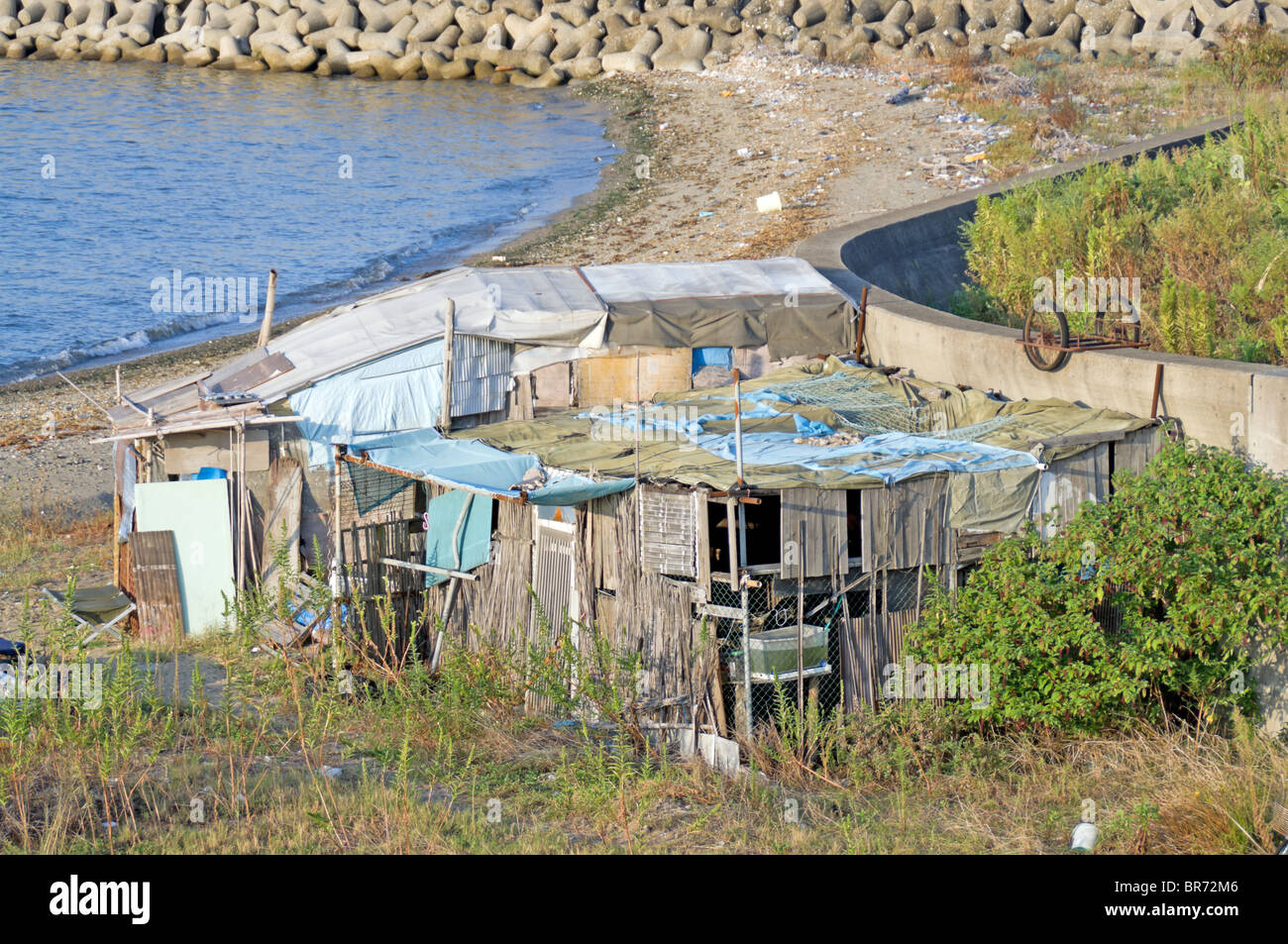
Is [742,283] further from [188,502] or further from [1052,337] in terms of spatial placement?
[188,502]

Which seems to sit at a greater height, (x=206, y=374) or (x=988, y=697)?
(x=206, y=374)

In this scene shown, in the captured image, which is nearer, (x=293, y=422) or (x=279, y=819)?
(x=279, y=819)

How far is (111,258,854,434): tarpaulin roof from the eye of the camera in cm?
1207

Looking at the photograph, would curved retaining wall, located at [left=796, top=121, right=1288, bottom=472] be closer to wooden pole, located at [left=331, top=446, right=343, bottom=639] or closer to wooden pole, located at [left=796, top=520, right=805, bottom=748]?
wooden pole, located at [left=796, top=520, right=805, bottom=748]

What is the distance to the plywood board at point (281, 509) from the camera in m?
12.0

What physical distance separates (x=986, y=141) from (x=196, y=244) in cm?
1775

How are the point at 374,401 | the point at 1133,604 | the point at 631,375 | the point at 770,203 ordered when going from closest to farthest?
the point at 1133,604
the point at 374,401
the point at 631,375
the point at 770,203

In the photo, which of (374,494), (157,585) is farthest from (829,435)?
(157,585)

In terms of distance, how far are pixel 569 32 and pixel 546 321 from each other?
1319 inches

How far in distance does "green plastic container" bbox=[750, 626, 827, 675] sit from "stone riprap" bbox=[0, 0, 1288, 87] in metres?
26.5

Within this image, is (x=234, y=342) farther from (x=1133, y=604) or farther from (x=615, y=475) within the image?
(x=1133, y=604)

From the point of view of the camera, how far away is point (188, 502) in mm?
11898

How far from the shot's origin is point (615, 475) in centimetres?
969

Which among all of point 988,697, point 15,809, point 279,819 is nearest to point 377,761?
point 279,819
